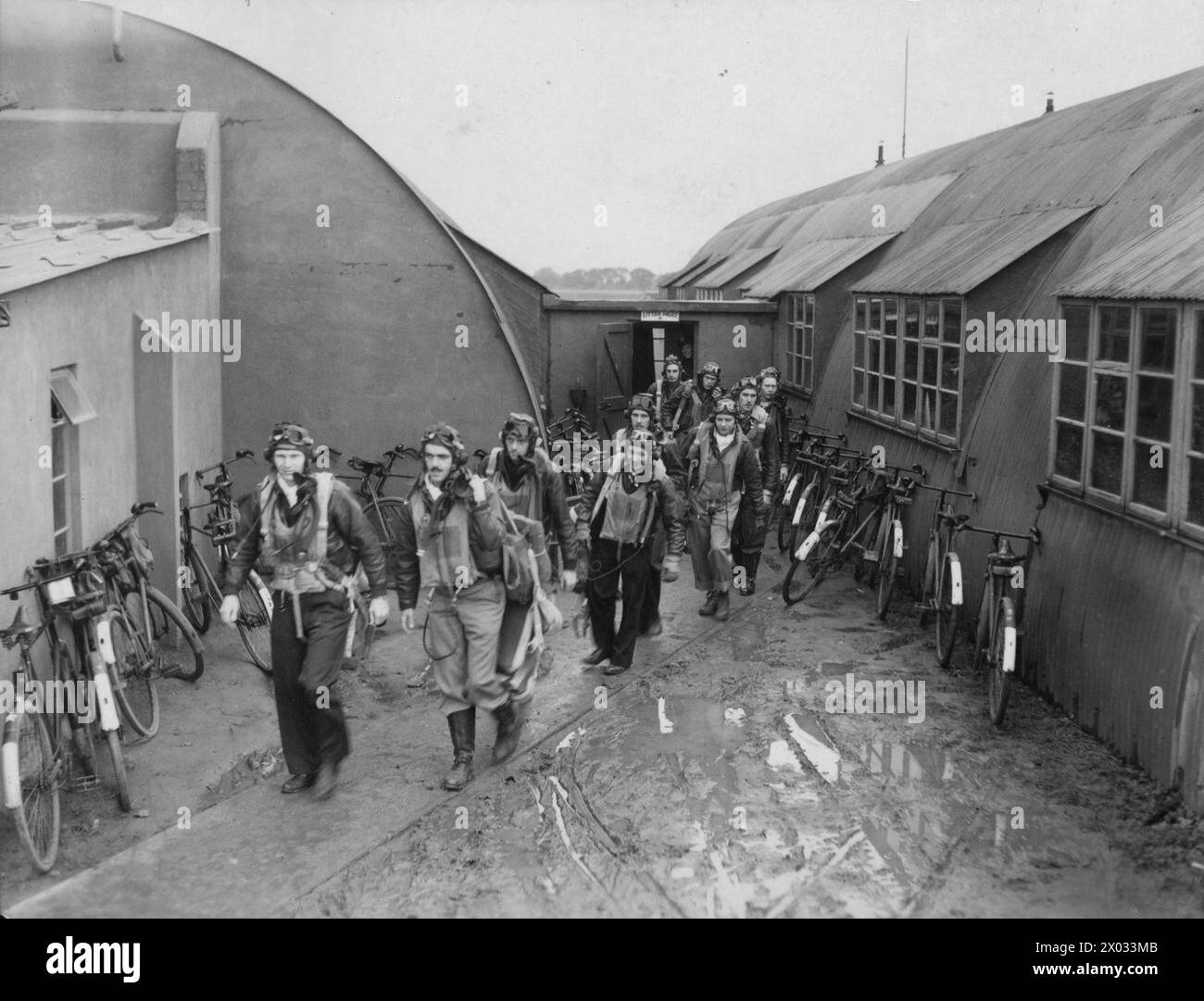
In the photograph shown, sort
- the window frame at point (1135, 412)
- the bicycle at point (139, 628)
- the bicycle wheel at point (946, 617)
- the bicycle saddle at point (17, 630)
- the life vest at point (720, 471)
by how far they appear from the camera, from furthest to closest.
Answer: the life vest at point (720, 471)
the bicycle wheel at point (946, 617)
the bicycle at point (139, 628)
the window frame at point (1135, 412)
the bicycle saddle at point (17, 630)

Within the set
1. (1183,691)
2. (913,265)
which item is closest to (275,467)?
(1183,691)

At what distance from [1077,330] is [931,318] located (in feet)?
11.9

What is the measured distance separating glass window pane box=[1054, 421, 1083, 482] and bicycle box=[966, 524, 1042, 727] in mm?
462

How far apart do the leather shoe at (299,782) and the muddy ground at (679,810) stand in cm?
9

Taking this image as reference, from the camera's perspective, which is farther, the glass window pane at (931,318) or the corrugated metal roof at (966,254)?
the glass window pane at (931,318)

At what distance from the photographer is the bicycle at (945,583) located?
927 cm

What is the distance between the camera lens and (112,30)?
11.8 meters

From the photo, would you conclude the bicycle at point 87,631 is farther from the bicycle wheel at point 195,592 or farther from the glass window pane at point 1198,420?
the glass window pane at point 1198,420

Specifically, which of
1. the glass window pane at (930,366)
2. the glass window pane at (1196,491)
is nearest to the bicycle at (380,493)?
the glass window pane at (930,366)

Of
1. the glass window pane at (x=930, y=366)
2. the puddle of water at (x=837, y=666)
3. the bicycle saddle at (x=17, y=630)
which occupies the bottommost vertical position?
the puddle of water at (x=837, y=666)

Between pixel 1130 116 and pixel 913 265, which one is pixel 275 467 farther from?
pixel 1130 116

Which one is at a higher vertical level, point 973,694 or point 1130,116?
point 1130,116
